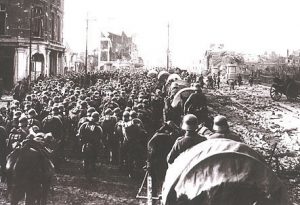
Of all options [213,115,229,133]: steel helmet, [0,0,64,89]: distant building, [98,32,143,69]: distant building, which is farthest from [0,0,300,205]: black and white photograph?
[98,32,143,69]: distant building

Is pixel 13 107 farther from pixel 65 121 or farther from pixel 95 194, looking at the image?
pixel 95 194

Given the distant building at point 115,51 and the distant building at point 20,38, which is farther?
the distant building at point 115,51

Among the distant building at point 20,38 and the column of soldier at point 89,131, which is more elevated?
the distant building at point 20,38

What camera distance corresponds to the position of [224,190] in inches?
219

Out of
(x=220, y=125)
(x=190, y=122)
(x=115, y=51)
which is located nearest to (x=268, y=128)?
(x=190, y=122)

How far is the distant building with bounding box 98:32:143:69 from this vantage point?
92.3 m

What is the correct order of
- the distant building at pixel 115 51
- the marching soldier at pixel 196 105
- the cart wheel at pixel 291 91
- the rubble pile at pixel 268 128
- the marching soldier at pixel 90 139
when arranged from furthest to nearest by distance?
the distant building at pixel 115 51 < the cart wheel at pixel 291 91 < the marching soldier at pixel 196 105 < the rubble pile at pixel 268 128 < the marching soldier at pixel 90 139

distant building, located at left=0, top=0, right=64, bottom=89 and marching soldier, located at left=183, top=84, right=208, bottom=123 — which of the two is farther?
distant building, located at left=0, top=0, right=64, bottom=89

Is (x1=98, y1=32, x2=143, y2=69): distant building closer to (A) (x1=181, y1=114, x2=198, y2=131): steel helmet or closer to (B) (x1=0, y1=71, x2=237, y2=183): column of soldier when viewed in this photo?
(B) (x1=0, y1=71, x2=237, y2=183): column of soldier

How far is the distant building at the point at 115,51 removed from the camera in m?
92.3

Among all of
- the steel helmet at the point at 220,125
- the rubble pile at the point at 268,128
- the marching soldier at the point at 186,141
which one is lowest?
the rubble pile at the point at 268,128

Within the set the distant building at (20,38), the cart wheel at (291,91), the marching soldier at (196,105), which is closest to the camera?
the marching soldier at (196,105)

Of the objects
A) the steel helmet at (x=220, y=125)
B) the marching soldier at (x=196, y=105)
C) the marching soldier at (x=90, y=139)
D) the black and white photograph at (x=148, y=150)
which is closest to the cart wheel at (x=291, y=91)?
the black and white photograph at (x=148, y=150)

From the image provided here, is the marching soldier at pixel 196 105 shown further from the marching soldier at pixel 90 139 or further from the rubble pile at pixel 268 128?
the marching soldier at pixel 90 139
